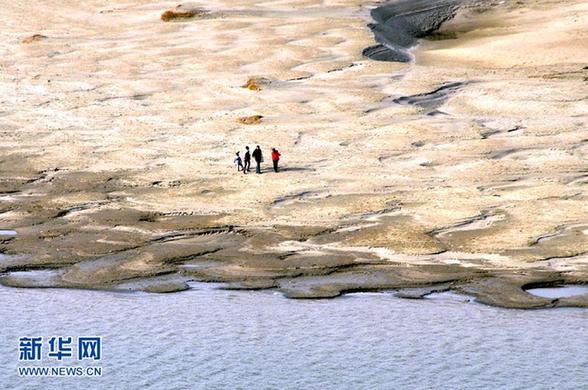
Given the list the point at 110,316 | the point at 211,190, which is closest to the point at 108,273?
the point at 110,316

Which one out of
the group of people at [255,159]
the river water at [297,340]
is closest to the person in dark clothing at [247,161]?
the group of people at [255,159]

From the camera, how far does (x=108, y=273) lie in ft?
75.9

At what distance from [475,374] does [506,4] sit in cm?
3673

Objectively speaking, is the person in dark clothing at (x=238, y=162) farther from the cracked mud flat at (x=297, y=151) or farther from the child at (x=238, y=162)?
the cracked mud flat at (x=297, y=151)

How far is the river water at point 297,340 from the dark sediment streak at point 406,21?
967 inches

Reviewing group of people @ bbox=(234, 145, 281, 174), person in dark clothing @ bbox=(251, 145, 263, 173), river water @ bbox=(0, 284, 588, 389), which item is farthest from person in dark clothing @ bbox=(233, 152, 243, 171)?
river water @ bbox=(0, 284, 588, 389)

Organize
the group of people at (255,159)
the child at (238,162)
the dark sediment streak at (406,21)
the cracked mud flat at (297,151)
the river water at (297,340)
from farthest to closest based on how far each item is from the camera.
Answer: the dark sediment streak at (406,21)
the child at (238,162)
the group of people at (255,159)
the cracked mud flat at (297,151)
the river water at (297,340)

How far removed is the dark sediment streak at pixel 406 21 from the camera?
46394mm

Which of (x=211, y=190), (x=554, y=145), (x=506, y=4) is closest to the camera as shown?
(x=211, y=190)

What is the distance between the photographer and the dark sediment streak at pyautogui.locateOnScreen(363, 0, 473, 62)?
152 feet

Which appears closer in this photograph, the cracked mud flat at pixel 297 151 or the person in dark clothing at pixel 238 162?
the cracked mud flat at pixel 297 151

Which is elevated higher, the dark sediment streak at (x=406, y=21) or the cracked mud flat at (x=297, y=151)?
the dark sediment streak at (x=406, y=21)

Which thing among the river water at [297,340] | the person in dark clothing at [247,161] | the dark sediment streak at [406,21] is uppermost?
the dark sediment streak at [406,21]

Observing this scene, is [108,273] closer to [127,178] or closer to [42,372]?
[42,372]
